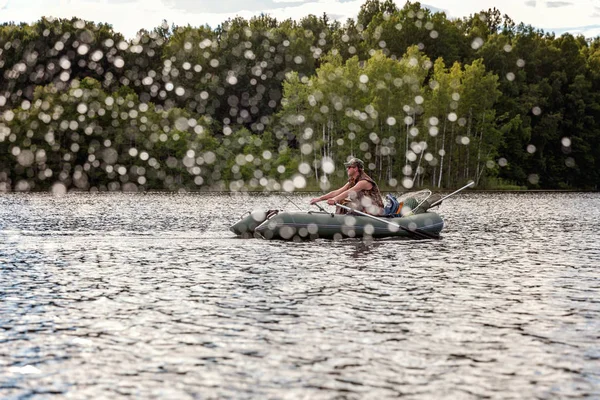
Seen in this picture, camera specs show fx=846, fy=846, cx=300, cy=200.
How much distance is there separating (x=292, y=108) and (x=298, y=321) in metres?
61.9

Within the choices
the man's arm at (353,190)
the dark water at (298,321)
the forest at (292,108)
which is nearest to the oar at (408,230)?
the man's arm at (353,190)

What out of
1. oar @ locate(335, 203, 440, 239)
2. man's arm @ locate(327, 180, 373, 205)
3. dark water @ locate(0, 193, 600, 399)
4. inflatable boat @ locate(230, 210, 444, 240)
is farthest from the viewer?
man's arm @ locate(327, 180, 373, 205)

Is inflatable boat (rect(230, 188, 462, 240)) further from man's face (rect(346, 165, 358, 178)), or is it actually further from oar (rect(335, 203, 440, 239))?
man's face (rect(346, 165, 358, 178))

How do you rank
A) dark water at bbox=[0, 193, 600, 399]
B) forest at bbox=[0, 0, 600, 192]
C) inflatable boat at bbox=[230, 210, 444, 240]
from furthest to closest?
1. forest at bbox=[0, 0, 600, 192]
2. inflatable boat at bbox=[230, 210, 444, 240]
3. dark water at bbox=[0, 193, 600, 399]

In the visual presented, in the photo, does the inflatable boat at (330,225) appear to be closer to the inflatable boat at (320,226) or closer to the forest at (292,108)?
the inflatable boat at (320,226)

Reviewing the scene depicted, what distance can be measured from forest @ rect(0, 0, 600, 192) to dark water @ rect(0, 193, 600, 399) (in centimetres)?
4968

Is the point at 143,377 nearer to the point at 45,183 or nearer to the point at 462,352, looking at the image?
the point at 462,352

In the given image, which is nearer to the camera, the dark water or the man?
the dark water

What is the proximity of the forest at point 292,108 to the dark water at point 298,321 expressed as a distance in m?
49.7

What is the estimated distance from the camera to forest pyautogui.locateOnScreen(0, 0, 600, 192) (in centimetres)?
7119

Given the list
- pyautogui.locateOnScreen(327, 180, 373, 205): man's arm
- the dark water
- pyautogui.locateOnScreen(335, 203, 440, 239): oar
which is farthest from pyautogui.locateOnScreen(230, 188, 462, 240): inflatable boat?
the dark water

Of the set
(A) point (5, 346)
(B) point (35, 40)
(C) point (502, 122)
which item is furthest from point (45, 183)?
(A) point (5, 346)

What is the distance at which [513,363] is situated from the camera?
328 inches

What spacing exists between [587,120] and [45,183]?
181 ft
